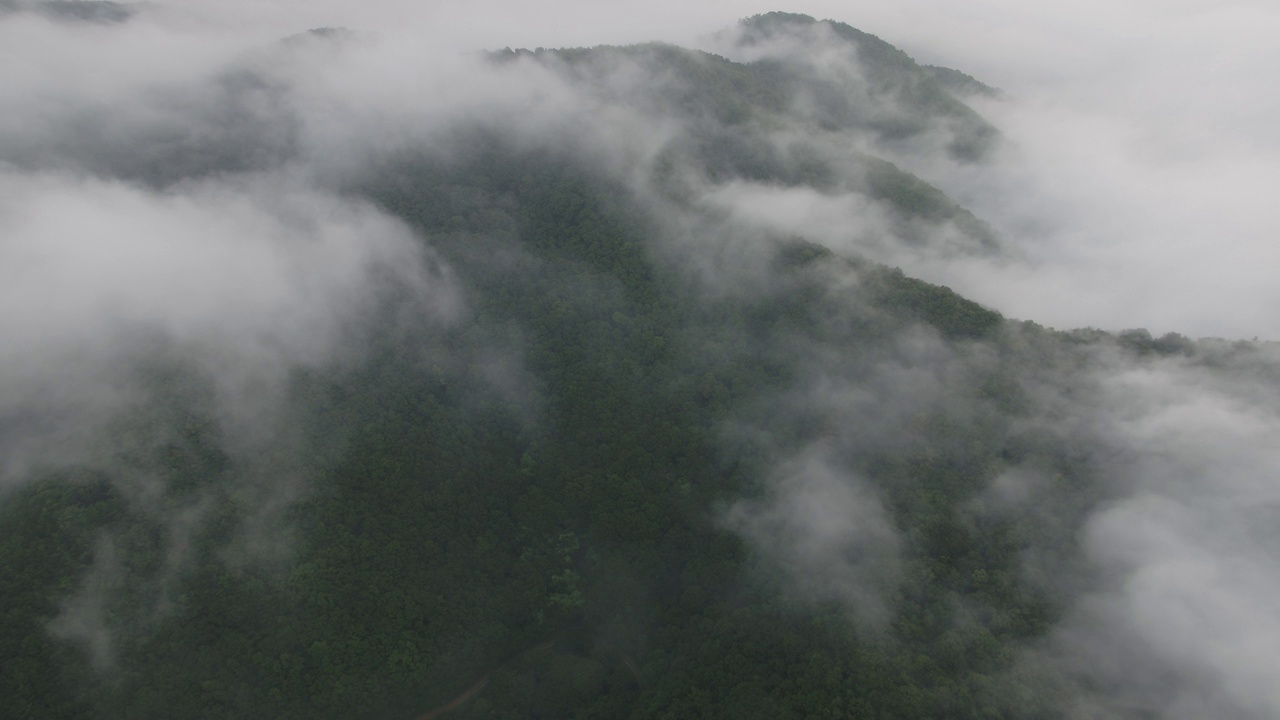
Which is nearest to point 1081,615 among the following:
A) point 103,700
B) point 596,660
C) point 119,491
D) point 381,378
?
point 596,660

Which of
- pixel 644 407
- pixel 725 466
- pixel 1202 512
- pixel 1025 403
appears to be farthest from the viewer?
pixel 644 407

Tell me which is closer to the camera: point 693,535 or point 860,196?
point 693,535

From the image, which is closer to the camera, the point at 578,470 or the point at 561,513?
the point at 561,513

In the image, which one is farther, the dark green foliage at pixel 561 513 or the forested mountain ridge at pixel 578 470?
the forested mountain ridge at pixel 578 470

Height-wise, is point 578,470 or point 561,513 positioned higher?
point 578,470

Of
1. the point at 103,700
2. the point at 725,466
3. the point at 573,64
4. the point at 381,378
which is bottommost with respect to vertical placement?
the point at 103,700

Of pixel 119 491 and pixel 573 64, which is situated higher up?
pixel 573 64

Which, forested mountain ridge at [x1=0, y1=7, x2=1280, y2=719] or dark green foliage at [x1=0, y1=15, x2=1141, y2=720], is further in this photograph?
forested mountain ridge at [x1=0, y1=7, x2=1280, y2=719]

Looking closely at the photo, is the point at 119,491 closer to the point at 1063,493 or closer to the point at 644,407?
the point at 644,407
